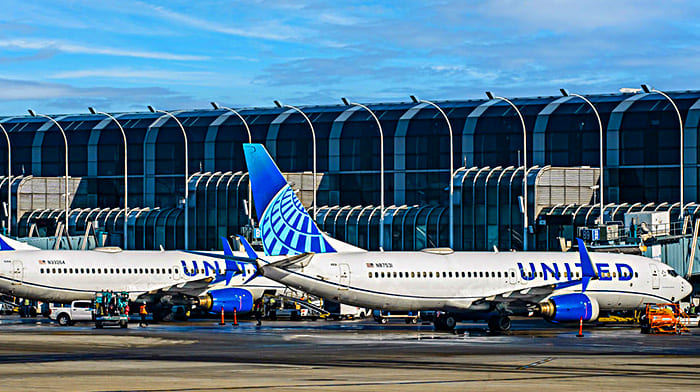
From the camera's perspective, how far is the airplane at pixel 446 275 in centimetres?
5284

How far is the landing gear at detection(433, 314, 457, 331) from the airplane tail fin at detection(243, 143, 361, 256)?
8.93 meters

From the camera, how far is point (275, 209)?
52594 mm

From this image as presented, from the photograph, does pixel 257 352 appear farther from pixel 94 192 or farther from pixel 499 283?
pixel 94 192

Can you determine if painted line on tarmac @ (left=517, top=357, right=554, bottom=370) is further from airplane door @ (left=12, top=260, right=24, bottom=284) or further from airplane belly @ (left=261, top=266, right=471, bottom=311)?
airplane door @ (left=12, top=260, right=24, bottom=284)

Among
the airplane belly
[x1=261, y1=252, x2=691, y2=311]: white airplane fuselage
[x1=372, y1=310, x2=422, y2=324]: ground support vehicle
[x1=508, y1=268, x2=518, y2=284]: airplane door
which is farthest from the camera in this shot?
[x1=372, y1=310, x2=422, y2=324]: ground support vehicle

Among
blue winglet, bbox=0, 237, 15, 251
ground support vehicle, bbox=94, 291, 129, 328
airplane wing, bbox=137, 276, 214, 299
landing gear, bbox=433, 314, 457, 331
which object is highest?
blue winglet, bbox=0, 237, 15, 251

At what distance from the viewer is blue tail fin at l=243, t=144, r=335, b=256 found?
5241cm

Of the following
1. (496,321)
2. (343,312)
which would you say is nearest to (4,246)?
(343,312)

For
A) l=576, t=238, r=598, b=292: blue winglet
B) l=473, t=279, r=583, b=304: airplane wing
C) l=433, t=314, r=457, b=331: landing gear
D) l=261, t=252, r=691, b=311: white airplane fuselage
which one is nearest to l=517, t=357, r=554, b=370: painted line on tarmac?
l=261, t=252, r=691, b=311: white airplane fuselage

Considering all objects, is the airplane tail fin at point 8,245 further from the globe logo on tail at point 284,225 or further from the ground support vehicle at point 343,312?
the globe logo on tail at point 284,225

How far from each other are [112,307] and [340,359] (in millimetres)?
28683

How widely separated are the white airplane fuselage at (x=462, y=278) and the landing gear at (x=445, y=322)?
670mm

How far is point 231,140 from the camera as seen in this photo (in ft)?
326

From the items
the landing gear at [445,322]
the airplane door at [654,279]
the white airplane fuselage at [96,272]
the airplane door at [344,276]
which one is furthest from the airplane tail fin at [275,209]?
the airplane door at [654,279]
